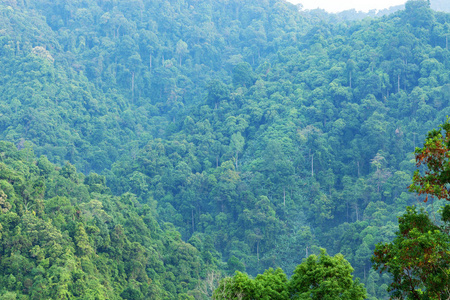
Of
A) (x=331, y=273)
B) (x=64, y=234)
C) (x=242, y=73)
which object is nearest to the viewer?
(x=331, y=273)

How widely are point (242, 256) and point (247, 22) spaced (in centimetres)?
4423

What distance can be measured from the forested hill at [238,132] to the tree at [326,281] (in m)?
15.1

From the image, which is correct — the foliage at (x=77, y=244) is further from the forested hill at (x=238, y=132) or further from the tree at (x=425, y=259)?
the tree at (x=425, y=259)

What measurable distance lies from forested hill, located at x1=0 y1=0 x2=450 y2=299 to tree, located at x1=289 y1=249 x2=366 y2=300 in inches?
596

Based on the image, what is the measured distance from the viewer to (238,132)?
47750mm

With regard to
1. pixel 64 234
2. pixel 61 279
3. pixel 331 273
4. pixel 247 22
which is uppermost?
pixel 247 22

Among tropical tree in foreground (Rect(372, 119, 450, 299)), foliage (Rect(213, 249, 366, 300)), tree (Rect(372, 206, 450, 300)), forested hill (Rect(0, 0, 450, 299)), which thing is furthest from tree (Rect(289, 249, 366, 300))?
forested hill (Rect(0, 0, 450, 299))

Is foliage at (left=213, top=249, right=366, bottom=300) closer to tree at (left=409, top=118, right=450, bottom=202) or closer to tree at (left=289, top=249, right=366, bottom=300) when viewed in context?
tree at (left=289, top=249, right=366, bottom=300)

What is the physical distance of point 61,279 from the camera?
885 inches

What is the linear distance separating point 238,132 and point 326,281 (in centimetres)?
3531

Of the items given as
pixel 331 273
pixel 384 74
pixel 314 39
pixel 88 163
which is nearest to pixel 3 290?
pixel 331 273

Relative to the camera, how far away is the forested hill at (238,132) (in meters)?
36.6

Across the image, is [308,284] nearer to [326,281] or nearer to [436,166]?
[326,281]

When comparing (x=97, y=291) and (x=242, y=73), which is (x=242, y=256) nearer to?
(x=97, y=291)
